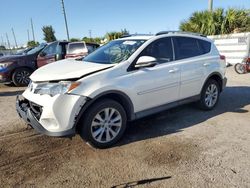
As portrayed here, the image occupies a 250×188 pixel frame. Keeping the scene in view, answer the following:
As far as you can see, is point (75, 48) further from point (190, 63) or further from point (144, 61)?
point (144, 61)

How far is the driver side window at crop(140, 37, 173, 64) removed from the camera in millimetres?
4320

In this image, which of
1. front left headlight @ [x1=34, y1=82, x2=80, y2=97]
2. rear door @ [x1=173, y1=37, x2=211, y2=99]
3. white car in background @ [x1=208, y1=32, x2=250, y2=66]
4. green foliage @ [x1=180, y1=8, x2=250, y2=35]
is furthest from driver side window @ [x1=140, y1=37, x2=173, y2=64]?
green foliage @ [x1=180, y1=8, x2=250, y2=35]

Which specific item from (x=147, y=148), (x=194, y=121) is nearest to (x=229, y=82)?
(x=194, y=121)

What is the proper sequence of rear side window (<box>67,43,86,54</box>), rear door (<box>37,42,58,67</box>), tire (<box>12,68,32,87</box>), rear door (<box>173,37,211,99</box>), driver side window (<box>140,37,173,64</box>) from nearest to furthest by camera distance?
1. driver side window (<box>140,37,173,64</box>)
2. rear door (<box>173,37,211,99</box>)
3. tire (<box>12,68,32,87</box>)
4. rear door (<box>37,42,58,67</box>)
5. rear side window (<box>67,43,86,54</box>)

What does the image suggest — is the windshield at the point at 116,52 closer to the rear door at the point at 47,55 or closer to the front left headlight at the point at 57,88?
the front left headlight at the point at 57,88

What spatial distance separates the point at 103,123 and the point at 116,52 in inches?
54.4

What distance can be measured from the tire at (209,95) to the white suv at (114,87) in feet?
0.67

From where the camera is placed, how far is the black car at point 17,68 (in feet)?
29.5

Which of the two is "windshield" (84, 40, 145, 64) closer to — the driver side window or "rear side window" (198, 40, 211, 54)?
the driver side window

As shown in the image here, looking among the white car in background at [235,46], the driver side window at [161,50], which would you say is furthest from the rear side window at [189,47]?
the white car in background at [235,46]

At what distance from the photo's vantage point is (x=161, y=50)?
4535 mm

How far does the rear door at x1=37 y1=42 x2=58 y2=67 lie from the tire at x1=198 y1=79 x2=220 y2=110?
6.48 meters

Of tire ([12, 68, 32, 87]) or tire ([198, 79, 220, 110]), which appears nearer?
tire ([198, 79, 220, 110])

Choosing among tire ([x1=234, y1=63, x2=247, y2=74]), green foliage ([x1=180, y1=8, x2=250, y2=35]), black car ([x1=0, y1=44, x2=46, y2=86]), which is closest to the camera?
black car ([x1=0, y1=44, x2=46, y2=86])
